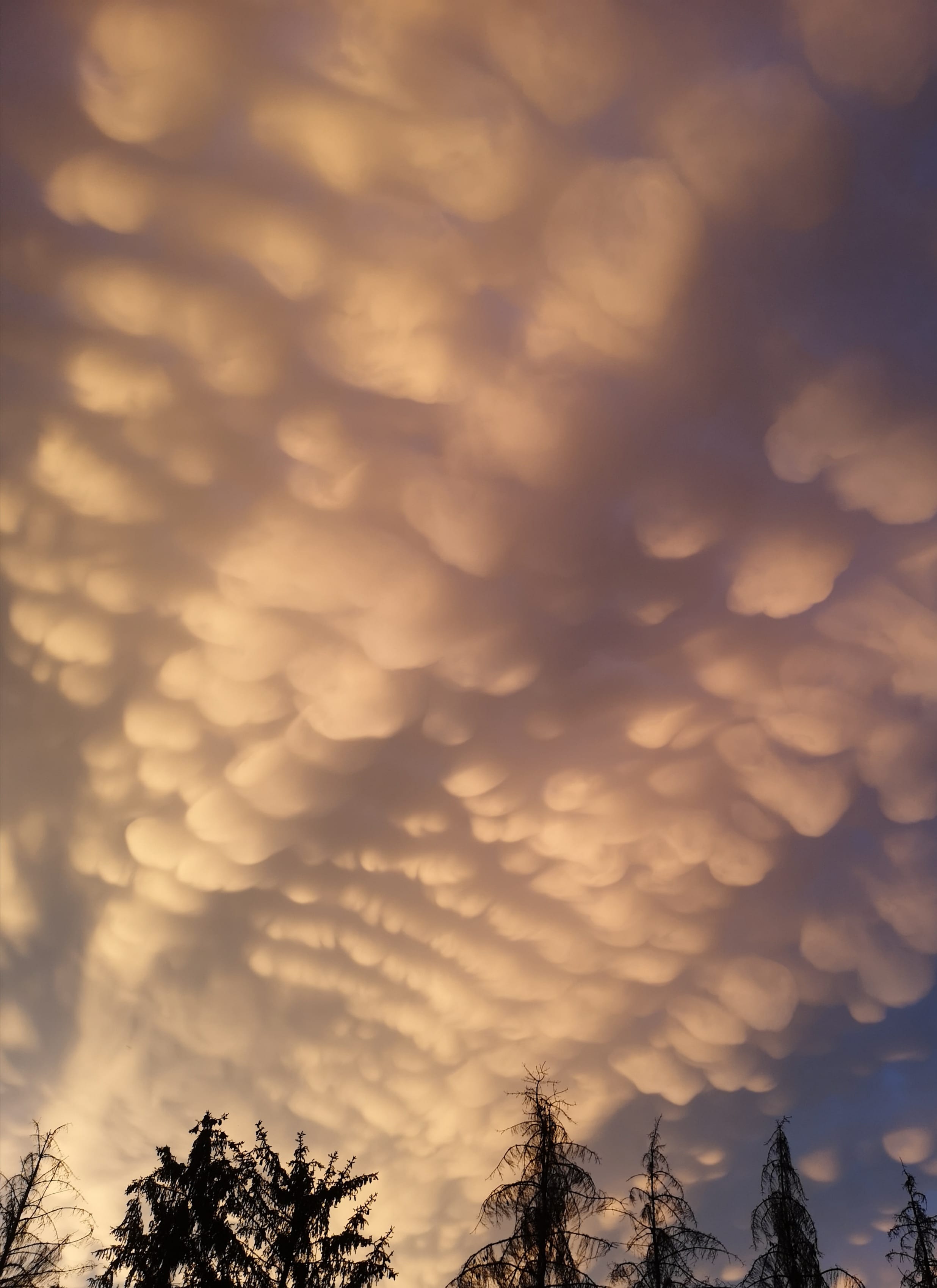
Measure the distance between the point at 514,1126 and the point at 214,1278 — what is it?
5721 millimetres

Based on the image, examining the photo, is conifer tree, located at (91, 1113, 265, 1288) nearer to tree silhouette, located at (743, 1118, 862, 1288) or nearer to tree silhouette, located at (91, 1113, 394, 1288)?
tree silhouette, located at (91, 1113, 394, 1288)

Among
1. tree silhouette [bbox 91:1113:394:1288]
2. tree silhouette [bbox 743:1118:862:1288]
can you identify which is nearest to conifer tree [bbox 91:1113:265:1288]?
tree silhouette [bbox 91:1113:394:1288]

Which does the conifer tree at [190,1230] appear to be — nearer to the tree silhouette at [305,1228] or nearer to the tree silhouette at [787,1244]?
the tree silhouette at [305,1228]

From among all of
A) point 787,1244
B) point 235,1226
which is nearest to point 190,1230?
point 235,1226

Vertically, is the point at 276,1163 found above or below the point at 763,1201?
above

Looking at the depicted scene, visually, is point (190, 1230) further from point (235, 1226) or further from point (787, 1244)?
point (787, 1244)

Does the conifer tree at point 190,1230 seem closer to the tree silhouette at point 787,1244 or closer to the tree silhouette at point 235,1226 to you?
the tree silhouette at point 235,1226

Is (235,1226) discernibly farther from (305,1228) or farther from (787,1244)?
(787,1244)

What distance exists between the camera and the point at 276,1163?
1650cm

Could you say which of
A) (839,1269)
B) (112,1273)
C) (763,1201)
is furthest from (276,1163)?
(839,1269)

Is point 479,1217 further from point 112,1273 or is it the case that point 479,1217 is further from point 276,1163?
point 112,1273

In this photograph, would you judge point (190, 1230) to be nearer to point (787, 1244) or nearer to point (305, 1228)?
point (305, 1228)

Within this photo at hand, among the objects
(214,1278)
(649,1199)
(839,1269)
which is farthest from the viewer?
(649,1199)

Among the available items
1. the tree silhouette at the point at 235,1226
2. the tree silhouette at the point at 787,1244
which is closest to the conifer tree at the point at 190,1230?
the tree silhouette at the point at 235,1226
